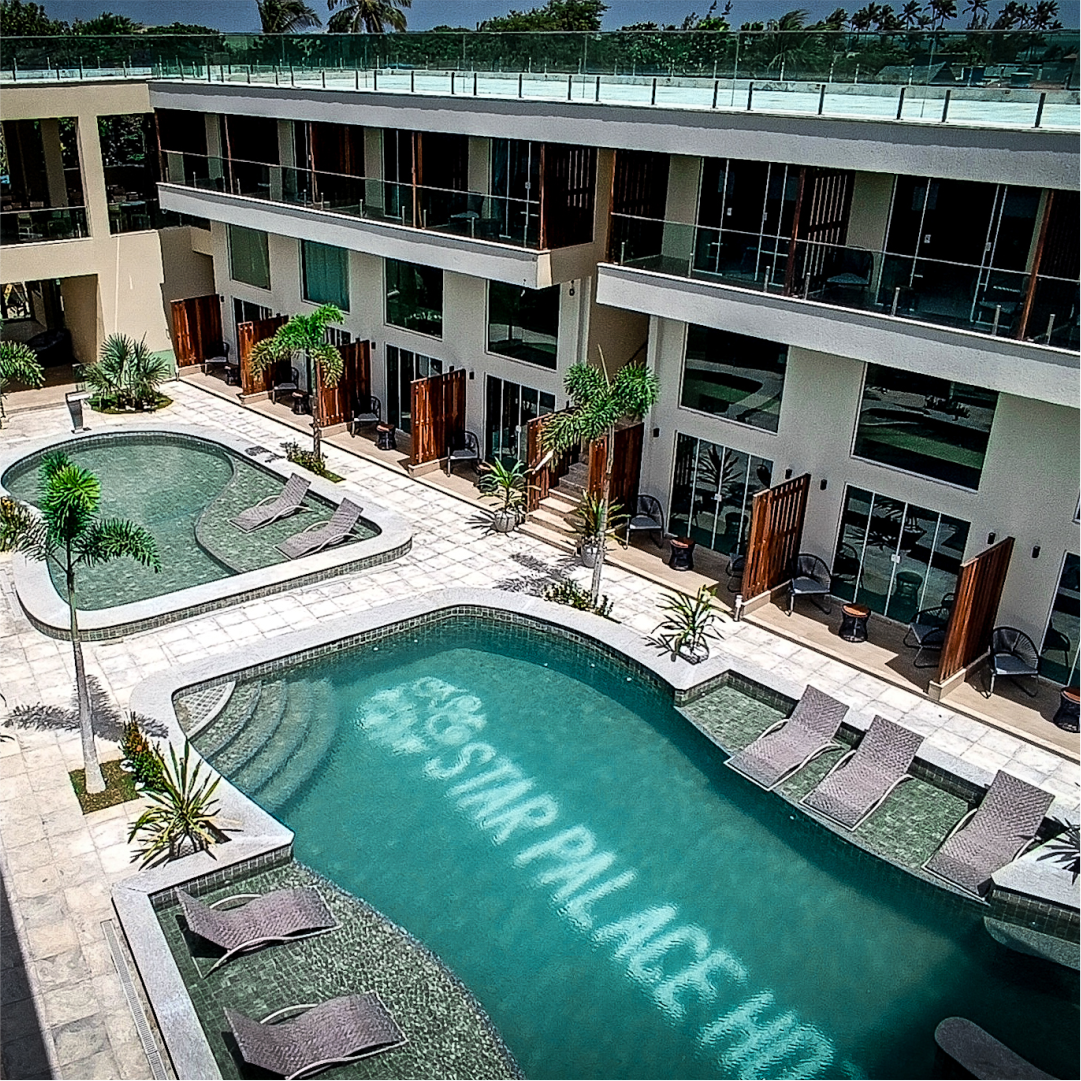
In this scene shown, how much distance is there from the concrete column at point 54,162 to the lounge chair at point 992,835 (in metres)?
30.3

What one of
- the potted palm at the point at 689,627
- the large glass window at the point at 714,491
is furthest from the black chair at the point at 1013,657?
the large glass window at the point at 714,491

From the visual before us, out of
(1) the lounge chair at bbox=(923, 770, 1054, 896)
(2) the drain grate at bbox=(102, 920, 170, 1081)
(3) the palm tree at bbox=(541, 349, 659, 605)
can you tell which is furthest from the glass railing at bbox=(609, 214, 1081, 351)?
(2) the drain grate at bbox=(102, 920, 170, 1081)

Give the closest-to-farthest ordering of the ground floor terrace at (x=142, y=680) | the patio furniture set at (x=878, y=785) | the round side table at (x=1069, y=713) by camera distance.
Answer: the ground floor terrace at (x=142, y=680) → the patio furniture set at (x=878, y=785) → the round side table at (x=1069, y=713)

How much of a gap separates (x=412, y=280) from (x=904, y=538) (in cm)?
1315

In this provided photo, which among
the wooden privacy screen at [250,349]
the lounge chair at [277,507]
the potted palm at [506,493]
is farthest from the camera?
the wooden privacy screen at [250,349]

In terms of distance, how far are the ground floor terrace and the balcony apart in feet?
16.7

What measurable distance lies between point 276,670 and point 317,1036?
7191 millimetres

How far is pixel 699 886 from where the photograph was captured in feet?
41.1

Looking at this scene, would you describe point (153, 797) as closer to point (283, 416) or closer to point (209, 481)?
point (209, 481)

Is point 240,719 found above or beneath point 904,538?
beneath

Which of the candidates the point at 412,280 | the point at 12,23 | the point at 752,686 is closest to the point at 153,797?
the point at 752,686

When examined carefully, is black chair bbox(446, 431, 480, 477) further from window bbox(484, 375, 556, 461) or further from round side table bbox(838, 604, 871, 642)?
round side table bbox(838, 604, 871, 642)

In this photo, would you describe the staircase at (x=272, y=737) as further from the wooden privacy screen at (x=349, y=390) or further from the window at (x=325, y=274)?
the window at (x=325, y=274)

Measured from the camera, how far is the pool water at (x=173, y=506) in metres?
18.8
